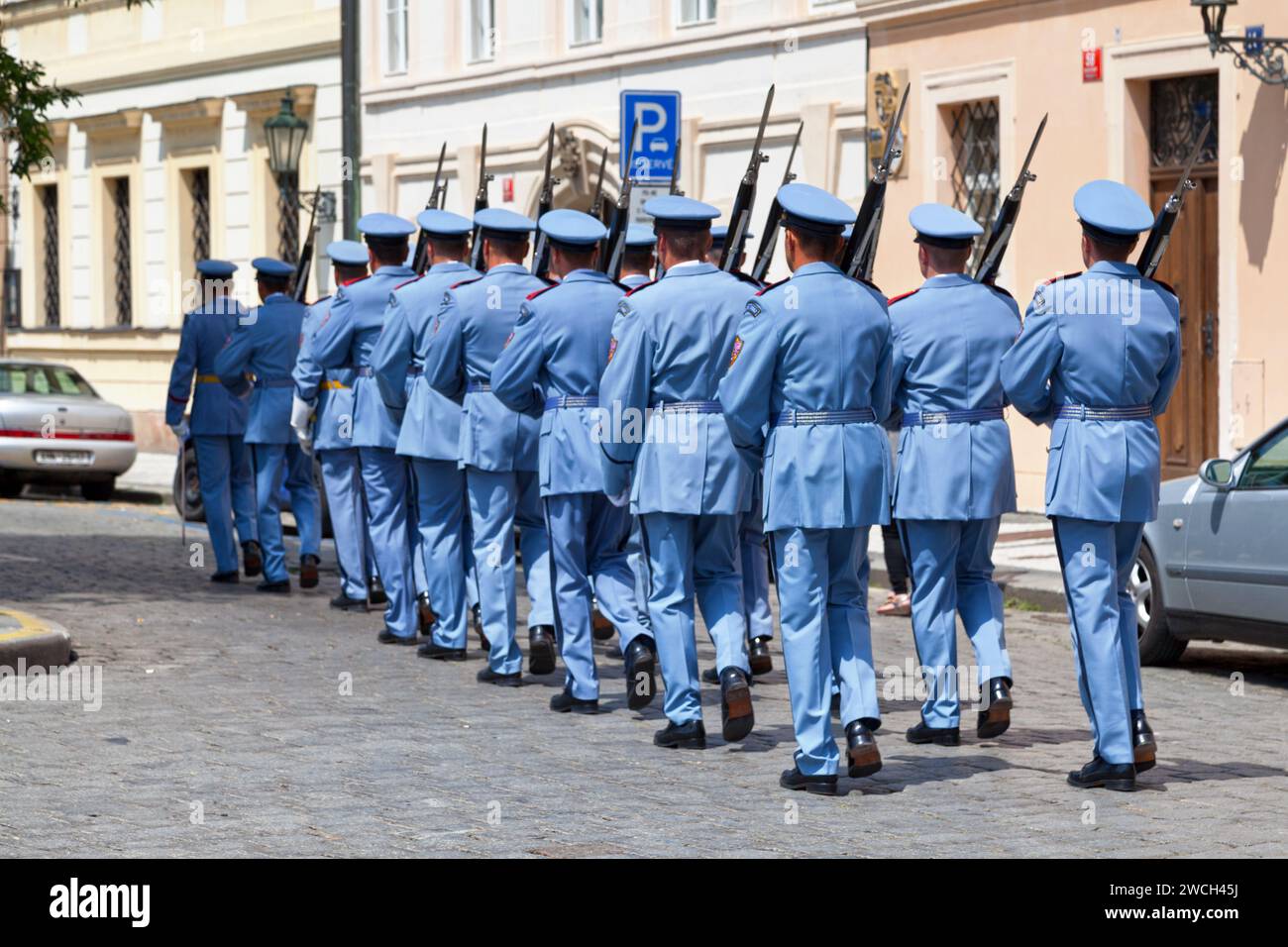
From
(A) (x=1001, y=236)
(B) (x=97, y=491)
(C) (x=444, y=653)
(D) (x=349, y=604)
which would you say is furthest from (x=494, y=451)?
(B) (x=97, y=491)

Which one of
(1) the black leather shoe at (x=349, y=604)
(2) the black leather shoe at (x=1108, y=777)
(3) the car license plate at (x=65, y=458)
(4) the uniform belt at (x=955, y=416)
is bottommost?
(1) the black leather shoe at (x=349, y=604)

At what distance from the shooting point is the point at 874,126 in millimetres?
20766

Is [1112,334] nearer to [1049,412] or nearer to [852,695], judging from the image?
[1049,412]

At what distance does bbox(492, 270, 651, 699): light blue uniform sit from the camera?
9.75 metres

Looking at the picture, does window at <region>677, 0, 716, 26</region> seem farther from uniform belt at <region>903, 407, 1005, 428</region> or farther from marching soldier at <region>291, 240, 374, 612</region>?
uniform belt at <region>903, 407, 1005, 428</region>

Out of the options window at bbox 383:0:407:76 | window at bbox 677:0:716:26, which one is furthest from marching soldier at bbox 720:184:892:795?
window at bbox 383:0:407:76

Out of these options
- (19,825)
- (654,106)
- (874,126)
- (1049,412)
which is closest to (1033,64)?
(874,126)

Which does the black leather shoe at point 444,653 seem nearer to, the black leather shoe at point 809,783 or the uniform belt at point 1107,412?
the black leather shoe at point 809,783

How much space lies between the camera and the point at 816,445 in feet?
26.1

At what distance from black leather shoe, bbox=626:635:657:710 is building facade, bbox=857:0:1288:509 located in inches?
357

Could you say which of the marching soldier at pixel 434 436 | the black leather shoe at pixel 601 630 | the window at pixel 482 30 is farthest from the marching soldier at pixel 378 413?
the window at pixel 482 30

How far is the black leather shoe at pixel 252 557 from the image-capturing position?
14791mm

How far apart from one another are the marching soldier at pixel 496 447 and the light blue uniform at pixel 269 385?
3746 millimetres
